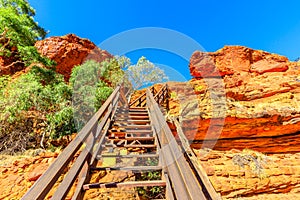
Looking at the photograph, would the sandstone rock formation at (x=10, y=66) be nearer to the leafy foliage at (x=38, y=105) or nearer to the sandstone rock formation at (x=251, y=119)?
the leafy foliage at (x=38, y=105)

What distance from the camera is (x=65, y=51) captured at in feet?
47.8

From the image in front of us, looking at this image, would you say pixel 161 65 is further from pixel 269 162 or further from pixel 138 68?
pixel 269 162

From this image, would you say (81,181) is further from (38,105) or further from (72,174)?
(38,105)

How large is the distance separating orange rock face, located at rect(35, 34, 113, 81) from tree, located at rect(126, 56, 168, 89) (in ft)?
17.0

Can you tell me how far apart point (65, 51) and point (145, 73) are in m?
8.73

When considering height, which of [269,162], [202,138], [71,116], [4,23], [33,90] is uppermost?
[4,23]

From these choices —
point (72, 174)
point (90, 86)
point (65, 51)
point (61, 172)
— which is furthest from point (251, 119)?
point (65, 51)

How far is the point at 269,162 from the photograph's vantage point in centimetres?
489

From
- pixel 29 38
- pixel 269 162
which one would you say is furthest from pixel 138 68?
pixel 269 162

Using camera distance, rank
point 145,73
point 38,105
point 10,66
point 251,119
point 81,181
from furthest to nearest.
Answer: point 145,73 → point 10,66 → point 38,105 → point 251,119 → point 81,181

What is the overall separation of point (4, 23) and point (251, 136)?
34.1 ft

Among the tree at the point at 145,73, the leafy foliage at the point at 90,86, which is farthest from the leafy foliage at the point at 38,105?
the tree at the point at 145,73

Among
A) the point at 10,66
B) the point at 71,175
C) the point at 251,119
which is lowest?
the point at 71,175

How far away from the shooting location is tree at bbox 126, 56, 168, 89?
1914cm
